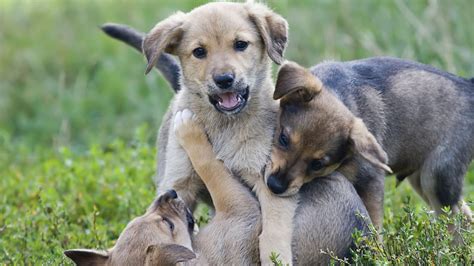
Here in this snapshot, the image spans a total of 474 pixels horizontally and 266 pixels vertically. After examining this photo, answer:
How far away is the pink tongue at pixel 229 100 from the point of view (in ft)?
21.3

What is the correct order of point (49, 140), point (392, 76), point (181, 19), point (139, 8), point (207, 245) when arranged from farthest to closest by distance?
point (139, 8), point (49, 140), point (392, 76), point (181, 19), point (207, 245)

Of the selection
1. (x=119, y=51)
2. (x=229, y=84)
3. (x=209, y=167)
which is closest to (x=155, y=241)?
(x=209, y=167)

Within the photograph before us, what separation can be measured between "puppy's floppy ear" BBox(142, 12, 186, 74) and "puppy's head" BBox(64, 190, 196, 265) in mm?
894

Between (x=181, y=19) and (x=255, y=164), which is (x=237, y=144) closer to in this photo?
(x=255, y=164)

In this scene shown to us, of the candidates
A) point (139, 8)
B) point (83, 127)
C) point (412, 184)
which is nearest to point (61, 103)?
point (83, 127)

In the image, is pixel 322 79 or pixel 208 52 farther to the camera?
pixel 322 79

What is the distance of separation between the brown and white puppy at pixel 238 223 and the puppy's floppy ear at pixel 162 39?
2.31 ft

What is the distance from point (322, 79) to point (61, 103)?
5.42 metres

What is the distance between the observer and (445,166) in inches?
282

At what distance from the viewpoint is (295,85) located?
21.4 ft

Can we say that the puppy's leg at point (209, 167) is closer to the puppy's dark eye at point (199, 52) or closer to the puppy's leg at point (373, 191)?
the puppy's dark eye at point (199, 52)

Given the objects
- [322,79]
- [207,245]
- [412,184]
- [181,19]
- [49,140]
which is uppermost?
[181,19]

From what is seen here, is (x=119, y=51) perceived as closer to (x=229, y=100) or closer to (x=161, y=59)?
(x=161, y=59)

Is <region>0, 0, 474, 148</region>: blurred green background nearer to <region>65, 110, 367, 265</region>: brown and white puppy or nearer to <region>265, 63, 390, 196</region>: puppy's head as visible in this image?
<region>265, 63, 390, 196</region>: puppy's head
